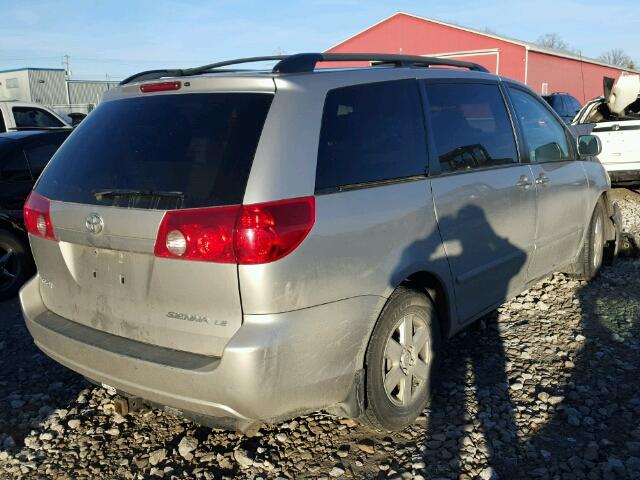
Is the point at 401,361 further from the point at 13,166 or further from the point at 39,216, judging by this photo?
the point at 13,166

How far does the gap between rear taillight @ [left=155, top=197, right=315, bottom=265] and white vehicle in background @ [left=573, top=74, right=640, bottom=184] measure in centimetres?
851

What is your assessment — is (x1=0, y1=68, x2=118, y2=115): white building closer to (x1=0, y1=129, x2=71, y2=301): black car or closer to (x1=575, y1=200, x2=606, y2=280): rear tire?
(x1=0, y1=129, x2=71, y2=301): black car

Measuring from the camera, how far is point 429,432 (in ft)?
10.4

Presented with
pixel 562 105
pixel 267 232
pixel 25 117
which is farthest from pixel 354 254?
pixel 562 105

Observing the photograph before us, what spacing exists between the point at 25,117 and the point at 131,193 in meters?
10.9

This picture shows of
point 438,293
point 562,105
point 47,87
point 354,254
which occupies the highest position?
point 47,87

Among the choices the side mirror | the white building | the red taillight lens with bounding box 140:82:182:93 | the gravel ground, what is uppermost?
the white building

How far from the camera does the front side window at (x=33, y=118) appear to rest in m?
11.7

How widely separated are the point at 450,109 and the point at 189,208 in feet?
6.08

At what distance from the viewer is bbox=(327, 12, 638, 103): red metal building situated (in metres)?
29.8

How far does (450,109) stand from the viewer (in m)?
3.53

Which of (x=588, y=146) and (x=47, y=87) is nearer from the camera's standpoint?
(x=588, y=146)

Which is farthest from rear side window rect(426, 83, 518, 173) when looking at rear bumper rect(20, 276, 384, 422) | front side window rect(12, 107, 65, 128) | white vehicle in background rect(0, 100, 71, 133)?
front side window rect(12, 107, 65, 128)

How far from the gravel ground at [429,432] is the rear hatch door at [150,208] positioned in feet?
2.54
